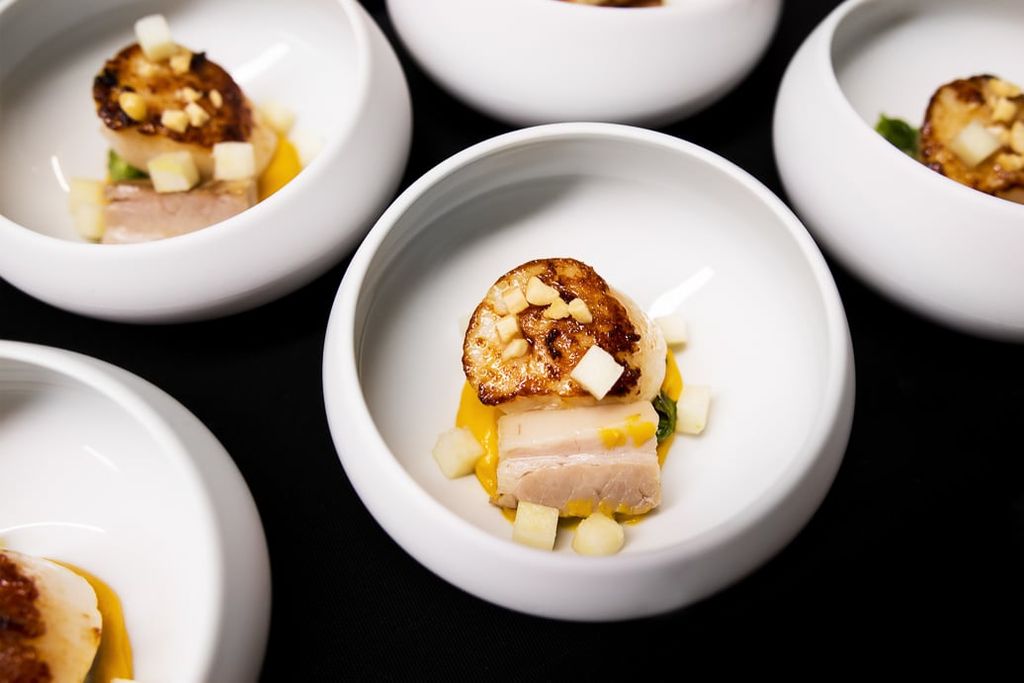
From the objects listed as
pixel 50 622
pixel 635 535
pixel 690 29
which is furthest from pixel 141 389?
pixel 690 29

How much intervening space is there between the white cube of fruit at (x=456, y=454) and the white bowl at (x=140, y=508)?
269 mm

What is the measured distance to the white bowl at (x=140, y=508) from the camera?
96 cm

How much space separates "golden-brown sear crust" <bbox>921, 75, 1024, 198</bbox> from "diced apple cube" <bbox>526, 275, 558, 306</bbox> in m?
0.75

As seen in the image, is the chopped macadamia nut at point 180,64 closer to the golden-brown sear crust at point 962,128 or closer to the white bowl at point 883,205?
the white bowl at point 883,205

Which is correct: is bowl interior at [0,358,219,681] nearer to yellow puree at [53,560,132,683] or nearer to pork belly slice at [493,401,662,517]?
yellow puree at [53,560,132,683]

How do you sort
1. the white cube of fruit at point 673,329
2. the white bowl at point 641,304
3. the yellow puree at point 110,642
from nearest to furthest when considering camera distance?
the white bowl at point 641,304
the yellow puree at point 110,642
the white cube of fruit at point 673,329

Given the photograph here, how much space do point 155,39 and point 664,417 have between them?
1.14 meters

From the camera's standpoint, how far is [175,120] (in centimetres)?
145

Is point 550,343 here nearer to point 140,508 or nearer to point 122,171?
point 140,508

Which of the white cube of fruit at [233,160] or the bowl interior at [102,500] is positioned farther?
the white cube of fruit at [233,160]

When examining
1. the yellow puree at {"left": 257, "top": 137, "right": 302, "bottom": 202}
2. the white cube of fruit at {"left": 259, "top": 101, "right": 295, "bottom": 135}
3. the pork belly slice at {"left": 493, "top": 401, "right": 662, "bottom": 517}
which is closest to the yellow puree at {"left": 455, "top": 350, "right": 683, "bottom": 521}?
the pork belly slice at {"left": 493, "top": 401, "right": 662, "bottom": 517}

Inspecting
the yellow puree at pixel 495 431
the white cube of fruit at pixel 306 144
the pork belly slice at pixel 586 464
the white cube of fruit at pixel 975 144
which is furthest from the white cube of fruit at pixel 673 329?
the white cube of fruit at pixel 306 144

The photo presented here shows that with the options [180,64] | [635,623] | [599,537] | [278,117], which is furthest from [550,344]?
[180,64]

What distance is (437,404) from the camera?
129 cm
